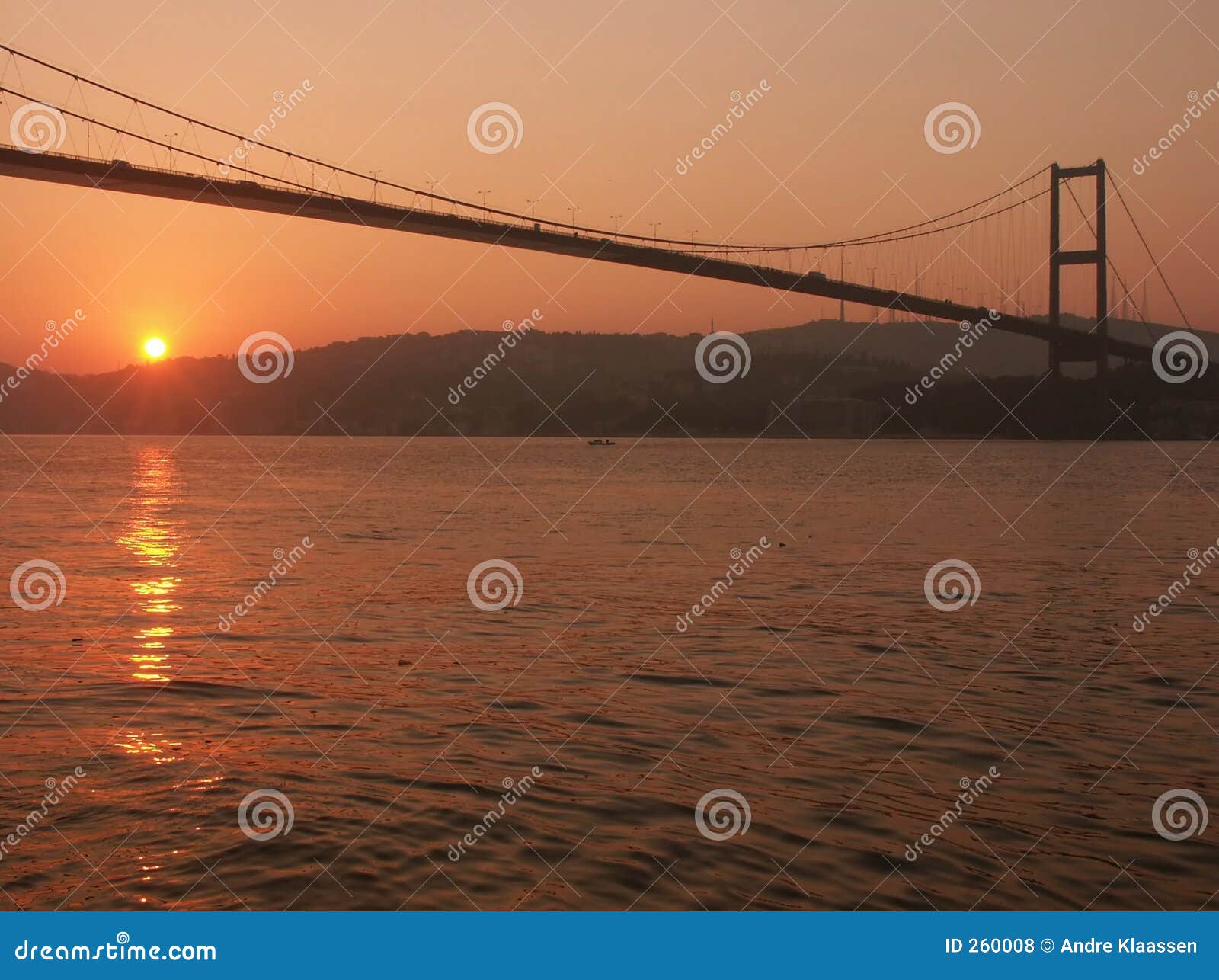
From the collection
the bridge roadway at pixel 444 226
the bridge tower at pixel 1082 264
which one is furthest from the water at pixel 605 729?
the bridge tower at pixel 1082 264

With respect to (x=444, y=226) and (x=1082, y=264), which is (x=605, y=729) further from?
(x=1082, y=264)

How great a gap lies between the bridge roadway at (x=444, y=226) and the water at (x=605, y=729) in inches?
564

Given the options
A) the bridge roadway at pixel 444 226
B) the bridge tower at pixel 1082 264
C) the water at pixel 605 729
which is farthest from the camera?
the bridge tower at pixel 1082 264

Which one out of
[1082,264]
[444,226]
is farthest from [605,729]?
[1082,264]

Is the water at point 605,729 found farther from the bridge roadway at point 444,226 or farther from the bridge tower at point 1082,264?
the bridge tower at point 1082,264

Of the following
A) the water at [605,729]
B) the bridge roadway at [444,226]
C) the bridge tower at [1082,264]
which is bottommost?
the water at [605,729]

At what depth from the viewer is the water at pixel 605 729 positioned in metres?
4.68

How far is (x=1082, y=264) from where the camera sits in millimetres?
60844

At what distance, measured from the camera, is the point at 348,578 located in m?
14.0

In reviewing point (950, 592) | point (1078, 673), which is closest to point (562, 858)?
point (1078, 673)

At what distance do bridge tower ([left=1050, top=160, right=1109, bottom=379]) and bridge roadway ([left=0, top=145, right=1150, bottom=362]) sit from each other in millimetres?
1508

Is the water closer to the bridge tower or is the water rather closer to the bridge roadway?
the bridge roadway

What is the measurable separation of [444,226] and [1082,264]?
35.6 metres

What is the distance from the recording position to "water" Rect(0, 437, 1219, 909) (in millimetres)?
4676
